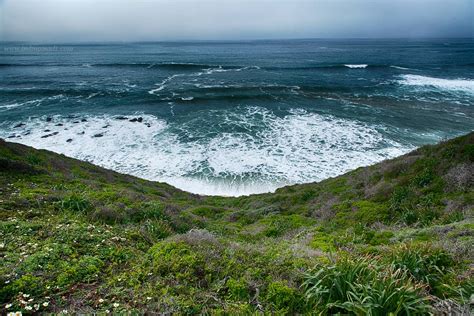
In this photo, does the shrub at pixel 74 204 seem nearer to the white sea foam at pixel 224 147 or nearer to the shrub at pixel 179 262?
the shrub at pixel 179 262

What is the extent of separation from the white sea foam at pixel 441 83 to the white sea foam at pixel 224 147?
2985 centimetres

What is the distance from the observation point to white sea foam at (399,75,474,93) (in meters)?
47.8

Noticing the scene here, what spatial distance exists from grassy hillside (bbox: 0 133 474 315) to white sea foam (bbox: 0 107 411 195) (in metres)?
9.60

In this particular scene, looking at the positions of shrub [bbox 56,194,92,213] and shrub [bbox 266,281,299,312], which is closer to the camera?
shrub [bbox 266,281,299,312]

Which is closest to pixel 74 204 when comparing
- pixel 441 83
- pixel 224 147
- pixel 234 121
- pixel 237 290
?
pixel 237 290

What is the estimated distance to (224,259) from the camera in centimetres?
509

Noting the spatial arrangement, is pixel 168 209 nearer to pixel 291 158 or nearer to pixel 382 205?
pixel 382 205

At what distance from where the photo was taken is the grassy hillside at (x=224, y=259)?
12.7ft

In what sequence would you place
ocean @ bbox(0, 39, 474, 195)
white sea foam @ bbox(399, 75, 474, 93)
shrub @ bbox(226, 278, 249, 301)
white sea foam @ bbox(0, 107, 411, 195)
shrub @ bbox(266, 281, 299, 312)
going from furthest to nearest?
white sea foam @ bbox(399, 75, 474, 93), ocean @ bbox(0, 39, 474, 195), white sea foam @ bbox(0, 107, 411, 195), shrub @ bbox(226, 278, 249, 301), shrub @ bbox(266, 281, 299, 312)

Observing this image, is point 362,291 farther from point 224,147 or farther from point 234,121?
point 234,121

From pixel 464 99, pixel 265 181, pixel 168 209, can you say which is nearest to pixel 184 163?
pixel 265 181

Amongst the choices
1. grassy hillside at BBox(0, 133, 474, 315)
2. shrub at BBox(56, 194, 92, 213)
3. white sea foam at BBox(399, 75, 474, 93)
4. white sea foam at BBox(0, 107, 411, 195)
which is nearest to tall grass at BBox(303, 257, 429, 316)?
grassy hillside at BBox(0, 133, 474, 315)

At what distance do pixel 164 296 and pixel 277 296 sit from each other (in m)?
1.64

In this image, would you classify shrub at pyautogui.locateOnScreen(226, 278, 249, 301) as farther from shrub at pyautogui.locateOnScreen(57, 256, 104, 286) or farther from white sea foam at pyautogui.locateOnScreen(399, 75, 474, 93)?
white sea foam at pyautogui.locateOnScreen(399, 75, 474, 93)
